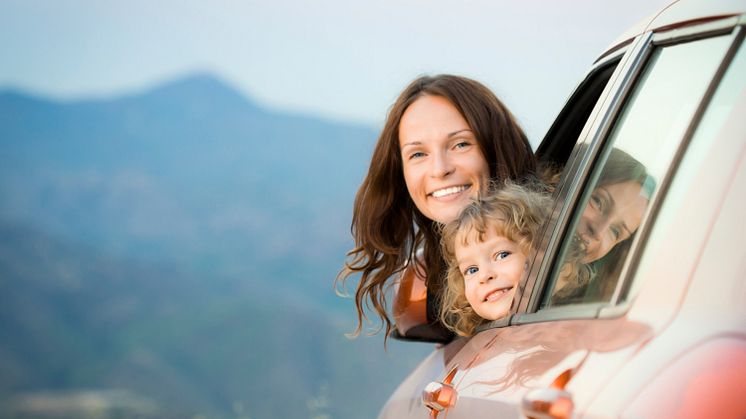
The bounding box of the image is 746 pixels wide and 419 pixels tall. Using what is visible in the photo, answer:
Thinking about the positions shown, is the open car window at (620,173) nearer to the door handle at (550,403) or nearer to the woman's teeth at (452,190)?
the door handle at (550,403)

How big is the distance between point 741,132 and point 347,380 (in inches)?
1375

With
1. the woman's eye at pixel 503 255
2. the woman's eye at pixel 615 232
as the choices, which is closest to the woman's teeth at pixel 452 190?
the woman's eye at pixel 503 255

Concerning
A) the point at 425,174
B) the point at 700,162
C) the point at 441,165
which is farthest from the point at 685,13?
the point at 425,174

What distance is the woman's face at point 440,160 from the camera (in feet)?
13.1

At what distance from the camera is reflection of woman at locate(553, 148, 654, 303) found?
212 cm

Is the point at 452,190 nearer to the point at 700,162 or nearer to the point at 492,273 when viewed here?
the point at 492,273

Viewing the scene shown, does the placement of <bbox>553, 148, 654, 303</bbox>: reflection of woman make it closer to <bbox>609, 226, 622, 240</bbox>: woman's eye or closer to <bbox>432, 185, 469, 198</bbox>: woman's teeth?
<bbox>609, 226, 622, 240</bbox>: woman's eye

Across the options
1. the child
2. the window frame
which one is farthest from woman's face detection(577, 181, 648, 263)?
the child

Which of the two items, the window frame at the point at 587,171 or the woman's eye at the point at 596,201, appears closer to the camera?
the window frame at the point at 587,171

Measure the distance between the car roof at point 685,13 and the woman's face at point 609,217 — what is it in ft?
1.06

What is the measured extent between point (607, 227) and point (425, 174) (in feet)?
5.79

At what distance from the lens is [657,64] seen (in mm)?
2498

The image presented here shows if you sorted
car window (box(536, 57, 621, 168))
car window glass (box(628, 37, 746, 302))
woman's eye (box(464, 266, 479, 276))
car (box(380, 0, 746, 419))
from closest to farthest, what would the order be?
Result: car (box(380, 0, 746, 419)) → car window glass (box(628, 37, 746, 302)) → woman's eye (box(464, 266, 479, 276)) → car window (box(536, 57, 621, 168))

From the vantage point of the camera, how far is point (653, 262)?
6.08 feet
